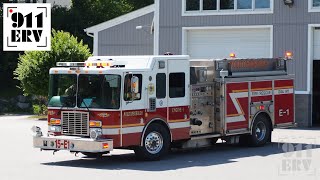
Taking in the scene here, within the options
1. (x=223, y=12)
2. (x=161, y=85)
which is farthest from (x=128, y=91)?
(x=223, y=12)

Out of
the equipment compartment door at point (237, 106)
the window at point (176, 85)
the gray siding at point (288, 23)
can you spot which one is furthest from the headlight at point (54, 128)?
the gray siding at point (288, 23)

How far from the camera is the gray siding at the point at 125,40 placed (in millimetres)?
33469

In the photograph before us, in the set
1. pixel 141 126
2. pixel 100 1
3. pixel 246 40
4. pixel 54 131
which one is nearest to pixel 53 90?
pixel 54 131

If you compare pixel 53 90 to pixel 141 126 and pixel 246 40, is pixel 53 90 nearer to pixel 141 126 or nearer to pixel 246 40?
pixel 141 126

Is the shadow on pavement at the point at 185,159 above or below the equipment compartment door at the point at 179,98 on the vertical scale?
below

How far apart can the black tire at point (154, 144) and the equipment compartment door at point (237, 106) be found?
228 centimetres

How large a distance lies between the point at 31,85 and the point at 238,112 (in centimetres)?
1737

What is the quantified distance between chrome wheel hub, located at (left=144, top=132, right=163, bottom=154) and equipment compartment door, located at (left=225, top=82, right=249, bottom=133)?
2445 mm

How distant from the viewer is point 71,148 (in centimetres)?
1605

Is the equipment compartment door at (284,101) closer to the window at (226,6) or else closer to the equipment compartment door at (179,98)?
the equipment compartment door at (179,98)

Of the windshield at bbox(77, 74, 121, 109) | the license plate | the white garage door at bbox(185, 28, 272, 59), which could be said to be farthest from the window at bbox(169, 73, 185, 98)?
the white garage door at bbox(185, 28, 272, 59)

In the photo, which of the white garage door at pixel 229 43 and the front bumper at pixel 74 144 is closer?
the front bumper at pixel 74 144

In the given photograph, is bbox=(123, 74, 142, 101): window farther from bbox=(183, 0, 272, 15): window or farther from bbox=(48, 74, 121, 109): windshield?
bbox=(183, 0, 272, 15): window

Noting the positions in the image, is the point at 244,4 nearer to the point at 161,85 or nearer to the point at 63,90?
the point at 161,85
